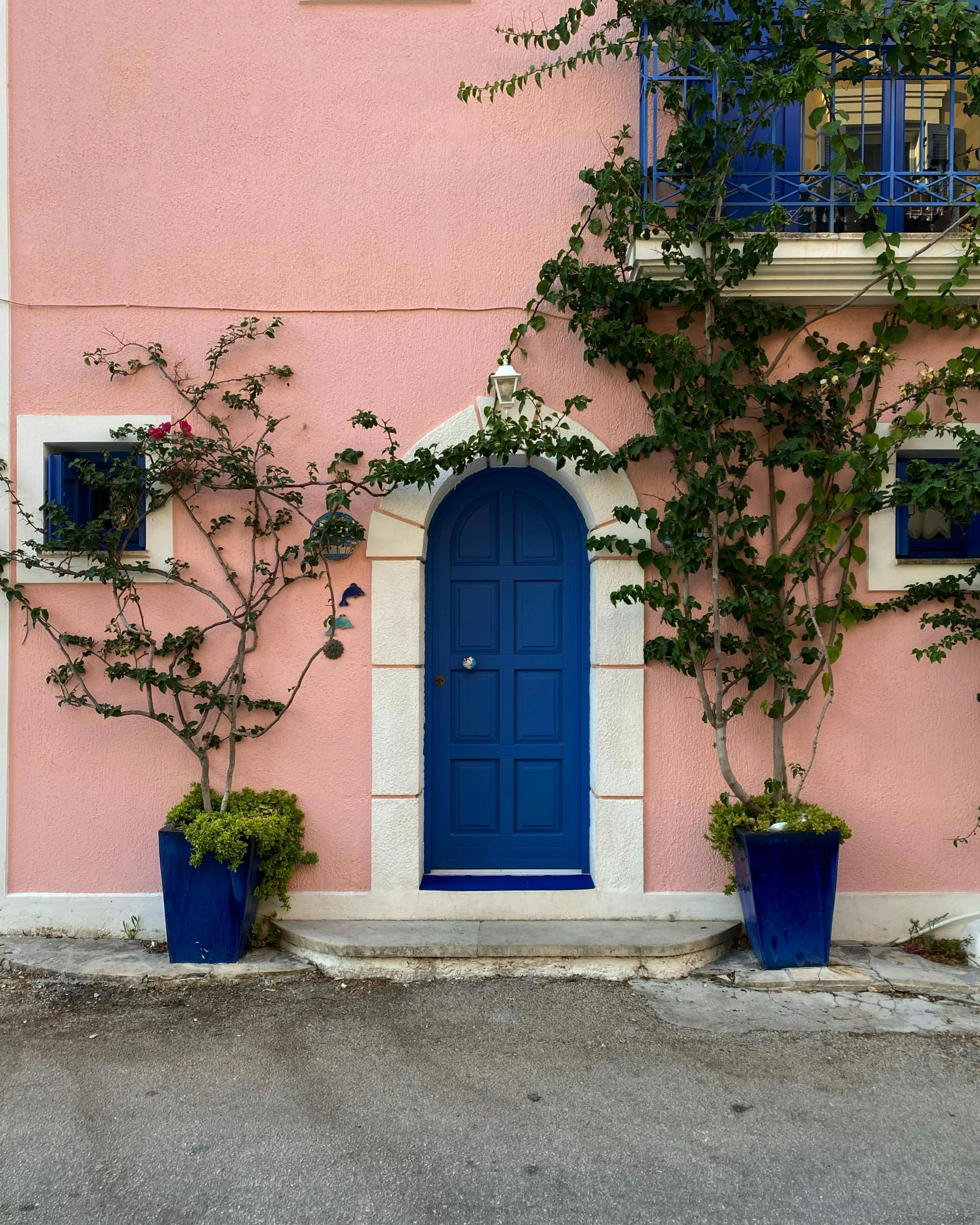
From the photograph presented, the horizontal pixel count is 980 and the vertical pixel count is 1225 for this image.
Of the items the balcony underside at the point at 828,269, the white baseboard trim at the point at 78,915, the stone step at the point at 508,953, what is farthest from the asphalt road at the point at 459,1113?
the balcony underside at the point at 828,269

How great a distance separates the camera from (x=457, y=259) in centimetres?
482

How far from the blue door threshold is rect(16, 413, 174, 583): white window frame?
223 centimetres

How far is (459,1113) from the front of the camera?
3.21 meters

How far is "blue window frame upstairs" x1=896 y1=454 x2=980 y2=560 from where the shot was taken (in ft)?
16.1

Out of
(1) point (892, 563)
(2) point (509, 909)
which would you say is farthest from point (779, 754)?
(2) point (509, 909)

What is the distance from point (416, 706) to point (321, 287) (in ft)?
7.54

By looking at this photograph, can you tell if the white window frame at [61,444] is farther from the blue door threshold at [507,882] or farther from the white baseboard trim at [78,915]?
the blue door threshold at [507,882]

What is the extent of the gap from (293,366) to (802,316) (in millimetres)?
2686

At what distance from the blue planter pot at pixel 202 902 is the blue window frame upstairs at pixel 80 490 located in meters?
1.68

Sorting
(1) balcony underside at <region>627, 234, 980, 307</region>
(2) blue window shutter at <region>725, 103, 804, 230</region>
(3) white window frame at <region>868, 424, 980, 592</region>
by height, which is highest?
(2) blue window shutter at <region>725, 103, 804, 230</region>

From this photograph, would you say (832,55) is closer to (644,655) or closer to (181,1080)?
(644,655)

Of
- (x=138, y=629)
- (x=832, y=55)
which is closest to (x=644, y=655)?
(x=138, y=629)

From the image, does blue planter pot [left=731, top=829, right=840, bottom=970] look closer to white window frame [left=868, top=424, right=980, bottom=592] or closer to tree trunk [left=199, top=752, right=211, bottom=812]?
white window frame [left=868, top=424, right=980, bottom=592]

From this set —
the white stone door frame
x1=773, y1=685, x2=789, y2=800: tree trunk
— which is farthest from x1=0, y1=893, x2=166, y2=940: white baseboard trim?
x1=773, y1=685, x2=789, y2=800: tree trunk
